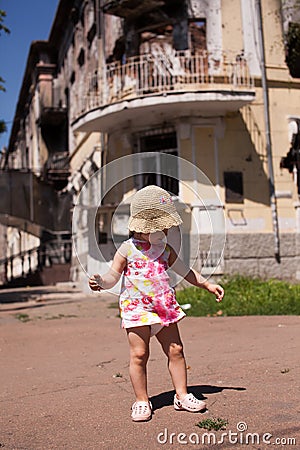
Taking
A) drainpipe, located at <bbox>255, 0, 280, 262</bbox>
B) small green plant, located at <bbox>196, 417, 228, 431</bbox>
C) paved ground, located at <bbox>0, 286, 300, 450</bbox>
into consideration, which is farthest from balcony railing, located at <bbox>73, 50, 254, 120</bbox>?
small green plant, located at <bbox>196, 417, 228, 431</bbox>

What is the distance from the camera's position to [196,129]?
15.5m

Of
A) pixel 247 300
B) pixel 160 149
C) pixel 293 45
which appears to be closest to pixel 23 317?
pixel 247 300

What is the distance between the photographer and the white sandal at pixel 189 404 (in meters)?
3.91

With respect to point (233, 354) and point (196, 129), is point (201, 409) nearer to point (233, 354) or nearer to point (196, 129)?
point (233, 354)

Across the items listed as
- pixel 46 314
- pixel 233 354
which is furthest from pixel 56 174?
pixel 233 354

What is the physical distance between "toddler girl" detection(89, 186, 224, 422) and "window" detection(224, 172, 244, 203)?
11236mm

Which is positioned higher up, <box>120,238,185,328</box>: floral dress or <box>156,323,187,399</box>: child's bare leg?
<box>120,238,185,328</box>: floral dress

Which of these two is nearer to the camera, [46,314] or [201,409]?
[201,409]

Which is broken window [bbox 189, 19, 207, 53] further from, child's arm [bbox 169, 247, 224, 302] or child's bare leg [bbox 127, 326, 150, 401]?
child's bare leg [bbox 127, 326, 150, 401]

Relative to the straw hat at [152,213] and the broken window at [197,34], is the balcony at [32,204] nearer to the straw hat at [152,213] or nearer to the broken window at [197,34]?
the broken window at [197,34]

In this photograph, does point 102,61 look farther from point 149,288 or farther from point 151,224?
point 149,288

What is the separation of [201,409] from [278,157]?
1259 centimetres

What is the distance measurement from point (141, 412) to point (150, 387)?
1054mm

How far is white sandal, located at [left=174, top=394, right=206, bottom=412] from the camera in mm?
3906
